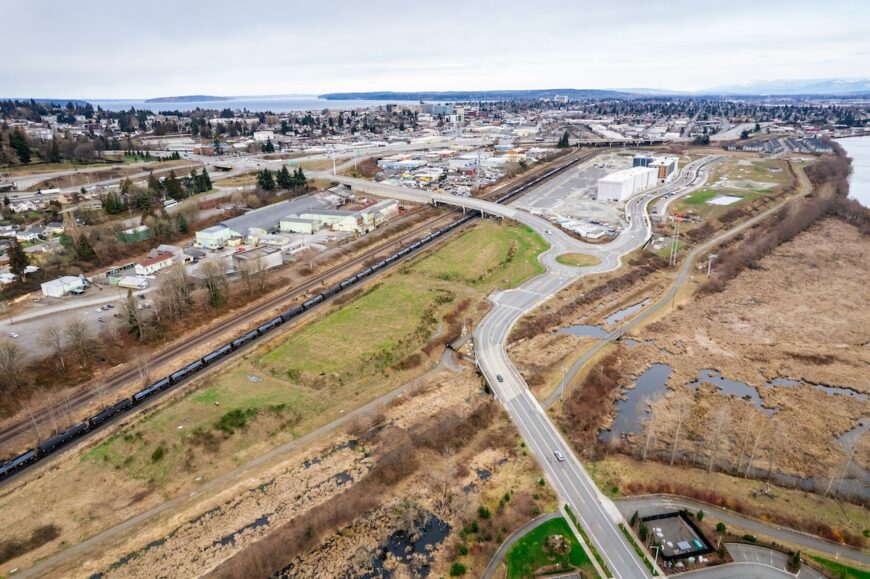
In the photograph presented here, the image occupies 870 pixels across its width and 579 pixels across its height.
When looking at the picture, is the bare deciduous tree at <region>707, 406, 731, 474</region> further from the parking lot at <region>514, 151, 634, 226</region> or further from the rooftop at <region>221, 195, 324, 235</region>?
the rooftop at <region>221, 195, 324, 235</region>

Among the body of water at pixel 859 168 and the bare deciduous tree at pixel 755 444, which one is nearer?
the bare deciduous tree at pixel 755 444

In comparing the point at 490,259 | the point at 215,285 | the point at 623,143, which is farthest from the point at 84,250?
the point at 623,143

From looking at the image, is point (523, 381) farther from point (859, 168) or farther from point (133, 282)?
point (859, 168)

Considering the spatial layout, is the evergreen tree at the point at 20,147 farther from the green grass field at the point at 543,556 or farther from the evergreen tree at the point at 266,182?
the green grass field at the point at 543,556

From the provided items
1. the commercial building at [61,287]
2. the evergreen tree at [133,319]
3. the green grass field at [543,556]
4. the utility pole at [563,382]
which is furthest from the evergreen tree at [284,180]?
the green grass field at [543,556]

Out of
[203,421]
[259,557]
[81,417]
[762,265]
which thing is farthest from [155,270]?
[762,265]

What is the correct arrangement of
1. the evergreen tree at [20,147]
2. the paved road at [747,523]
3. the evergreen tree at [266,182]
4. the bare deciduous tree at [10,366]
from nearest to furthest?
the paved road at [747,523] < the bare deciduous tree at [10,366] < the evergreen tree at [266,182] < the evergreen tree at [20,147]

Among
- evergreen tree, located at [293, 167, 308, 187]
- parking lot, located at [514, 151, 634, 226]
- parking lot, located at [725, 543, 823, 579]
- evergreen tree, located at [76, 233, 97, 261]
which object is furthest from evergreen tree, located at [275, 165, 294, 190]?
parking lot, located at [725, 543, 823, 579]
